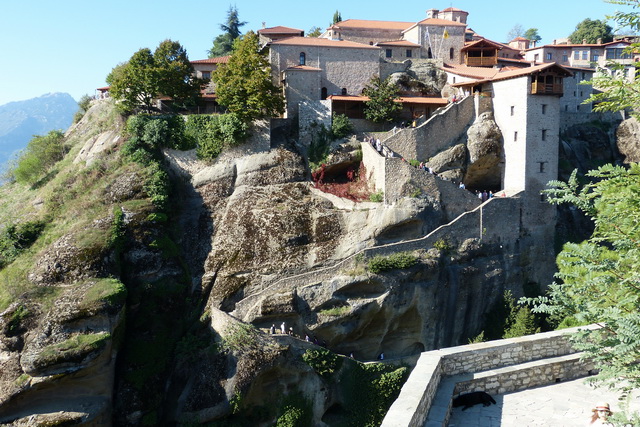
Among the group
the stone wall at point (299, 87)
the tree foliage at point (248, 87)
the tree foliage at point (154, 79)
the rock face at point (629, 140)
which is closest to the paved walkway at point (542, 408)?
the tree foliage at point (248, 87)

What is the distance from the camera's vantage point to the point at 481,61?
40.2m

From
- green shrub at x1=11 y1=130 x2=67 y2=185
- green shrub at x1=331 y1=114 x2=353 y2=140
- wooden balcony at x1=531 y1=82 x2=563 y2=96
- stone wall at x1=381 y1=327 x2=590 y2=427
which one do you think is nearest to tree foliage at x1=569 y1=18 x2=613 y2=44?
wooden balcony at x1=531 y1=82 x2=563 y2=96

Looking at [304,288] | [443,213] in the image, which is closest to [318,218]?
[304,288]

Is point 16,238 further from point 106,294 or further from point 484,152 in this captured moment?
point 484,152

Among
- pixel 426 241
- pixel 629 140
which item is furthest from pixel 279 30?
pixel 629 140

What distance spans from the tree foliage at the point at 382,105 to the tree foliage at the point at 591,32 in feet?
112

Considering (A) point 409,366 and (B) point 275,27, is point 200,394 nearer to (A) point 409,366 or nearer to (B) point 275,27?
(A) point 409,366

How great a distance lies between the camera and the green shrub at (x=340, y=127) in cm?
3239

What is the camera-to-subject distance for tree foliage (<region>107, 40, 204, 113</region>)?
3206cm

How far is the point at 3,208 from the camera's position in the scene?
111 ft

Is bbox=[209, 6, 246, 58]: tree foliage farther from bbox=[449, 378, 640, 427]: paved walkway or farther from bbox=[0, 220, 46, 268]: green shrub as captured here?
bbox=[449, 378, 640, 427]: paved walkway

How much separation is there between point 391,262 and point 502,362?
16.8 m

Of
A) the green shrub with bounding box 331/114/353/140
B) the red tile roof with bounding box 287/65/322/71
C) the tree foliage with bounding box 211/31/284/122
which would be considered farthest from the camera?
the red tile roof with bounding box 287/65/322/71

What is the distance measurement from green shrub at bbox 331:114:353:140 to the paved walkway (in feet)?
81.4
